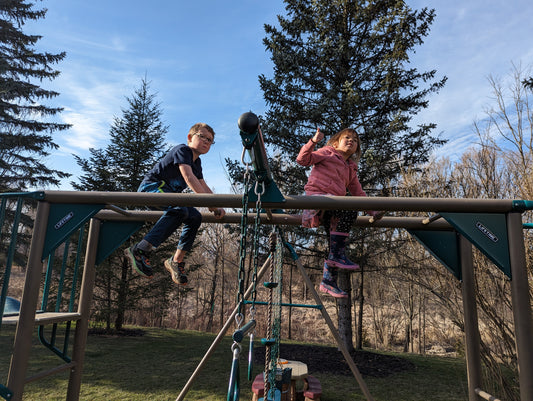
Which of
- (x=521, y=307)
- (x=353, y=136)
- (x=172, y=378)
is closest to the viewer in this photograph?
(x=521, y=307)

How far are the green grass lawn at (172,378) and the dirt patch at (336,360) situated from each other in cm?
26

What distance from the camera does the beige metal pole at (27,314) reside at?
221 cm

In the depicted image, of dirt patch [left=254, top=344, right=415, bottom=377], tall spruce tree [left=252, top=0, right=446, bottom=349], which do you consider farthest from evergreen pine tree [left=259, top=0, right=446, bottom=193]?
dirt patch [left=254, top=344, right=415, bottom=377]

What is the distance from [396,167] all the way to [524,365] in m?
6.21

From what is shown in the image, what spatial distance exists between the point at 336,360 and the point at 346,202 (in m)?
5.76

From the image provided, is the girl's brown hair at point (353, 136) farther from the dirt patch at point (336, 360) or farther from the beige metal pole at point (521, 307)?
the dirt patch at point (336, 360)

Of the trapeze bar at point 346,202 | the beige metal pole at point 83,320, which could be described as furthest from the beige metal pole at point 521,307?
the beige metal pole at point 83,320

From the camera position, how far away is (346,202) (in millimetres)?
2279

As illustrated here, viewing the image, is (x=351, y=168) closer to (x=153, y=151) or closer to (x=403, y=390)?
(x=403, y=390)

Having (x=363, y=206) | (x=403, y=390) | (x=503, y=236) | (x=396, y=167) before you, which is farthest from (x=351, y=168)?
(x=396, y=167)

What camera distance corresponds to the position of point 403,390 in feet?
18.2

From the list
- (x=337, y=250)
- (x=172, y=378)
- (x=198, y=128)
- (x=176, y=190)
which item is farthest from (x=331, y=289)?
(x=172, y=378)

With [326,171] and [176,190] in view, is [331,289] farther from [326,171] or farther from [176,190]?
[176,190]

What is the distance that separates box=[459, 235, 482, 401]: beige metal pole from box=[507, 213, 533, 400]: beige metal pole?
0.71 metres
